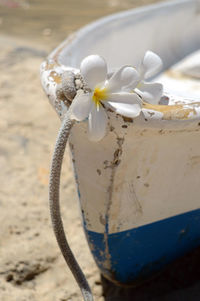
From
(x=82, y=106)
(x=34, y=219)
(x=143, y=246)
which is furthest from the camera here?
(x=34, y=219)

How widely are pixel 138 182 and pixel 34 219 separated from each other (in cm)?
76

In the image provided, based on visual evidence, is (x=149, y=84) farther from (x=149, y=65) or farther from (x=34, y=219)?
(x=34, y=219)

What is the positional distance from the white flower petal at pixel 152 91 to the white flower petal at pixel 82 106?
0.23 meters

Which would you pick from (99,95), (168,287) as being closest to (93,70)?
(99,95)

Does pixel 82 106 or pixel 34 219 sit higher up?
pixel 82 106

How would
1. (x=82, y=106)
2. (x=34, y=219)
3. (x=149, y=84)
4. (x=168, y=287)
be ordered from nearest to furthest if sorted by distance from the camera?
(x=82, y=106)
(x=149, y=84)
(x=168, y=287)
(x=34, y=219)

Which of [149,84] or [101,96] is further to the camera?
[149,84]

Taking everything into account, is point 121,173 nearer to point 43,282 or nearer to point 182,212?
point 182,212

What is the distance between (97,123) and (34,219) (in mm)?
946


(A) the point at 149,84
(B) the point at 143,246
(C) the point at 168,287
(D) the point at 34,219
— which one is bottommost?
(C) the point at 168,287

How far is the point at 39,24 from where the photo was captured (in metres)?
5.45

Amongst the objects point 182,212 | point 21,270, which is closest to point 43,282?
point 21,270

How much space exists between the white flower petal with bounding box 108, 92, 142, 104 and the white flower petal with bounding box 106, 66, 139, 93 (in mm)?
14

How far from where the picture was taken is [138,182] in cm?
118
